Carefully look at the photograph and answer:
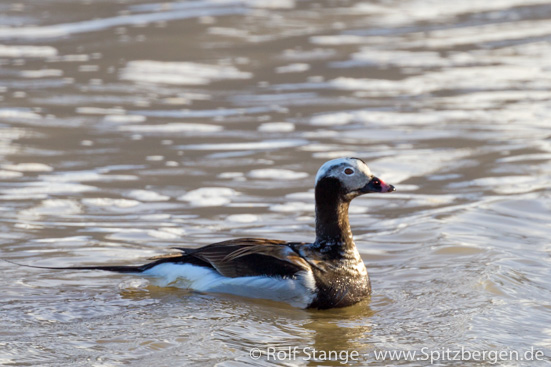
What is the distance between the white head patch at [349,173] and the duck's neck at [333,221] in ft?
0.35

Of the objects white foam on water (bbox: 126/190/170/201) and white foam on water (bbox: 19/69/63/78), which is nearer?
white foam on water (bbox: 126/190/170/201)

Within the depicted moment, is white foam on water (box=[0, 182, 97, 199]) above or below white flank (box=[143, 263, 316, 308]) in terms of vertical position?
above

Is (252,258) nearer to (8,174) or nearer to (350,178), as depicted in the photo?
(350,178)

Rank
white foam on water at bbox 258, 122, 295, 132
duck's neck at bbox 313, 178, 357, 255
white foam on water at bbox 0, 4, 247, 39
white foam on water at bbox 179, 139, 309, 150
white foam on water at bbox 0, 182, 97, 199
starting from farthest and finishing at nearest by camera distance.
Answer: white foam on water at bbox 0, 4, 247, 39 → white foam on water at bbox 258, 122, 295, 132 → white foam on water at bbox 179, 139, 309, 150 → white foam on water at bbox 0, 182, 97, 199 → duck's neck at bbox 313, 178, 357, 255

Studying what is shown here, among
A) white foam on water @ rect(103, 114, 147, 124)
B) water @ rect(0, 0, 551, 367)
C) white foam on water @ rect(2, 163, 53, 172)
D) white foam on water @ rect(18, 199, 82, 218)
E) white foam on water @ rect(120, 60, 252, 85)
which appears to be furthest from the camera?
white foam on water @ rect(120, 60, 252, 85)

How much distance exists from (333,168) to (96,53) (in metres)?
9.19

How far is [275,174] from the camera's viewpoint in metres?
11.3

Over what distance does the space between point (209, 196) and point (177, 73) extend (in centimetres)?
530

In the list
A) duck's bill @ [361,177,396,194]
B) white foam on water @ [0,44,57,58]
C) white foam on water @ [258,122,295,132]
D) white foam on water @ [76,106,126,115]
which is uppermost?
white foam on water @ [0,44,57,58]

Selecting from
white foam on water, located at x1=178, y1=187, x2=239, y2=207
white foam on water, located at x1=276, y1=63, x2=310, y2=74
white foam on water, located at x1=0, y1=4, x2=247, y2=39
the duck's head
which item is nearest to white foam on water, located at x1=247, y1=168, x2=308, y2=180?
white foam on water, located at x1=178, y1=187, x2=239, y2=207

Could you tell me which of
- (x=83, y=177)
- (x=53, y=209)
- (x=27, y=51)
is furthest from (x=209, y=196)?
(x=27, y=51)

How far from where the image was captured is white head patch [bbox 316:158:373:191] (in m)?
7.74

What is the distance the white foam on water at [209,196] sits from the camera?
10406mm

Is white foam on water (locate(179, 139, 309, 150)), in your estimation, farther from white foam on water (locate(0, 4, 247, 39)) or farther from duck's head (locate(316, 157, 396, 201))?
white foam on water (locate(0, 4, 247, 39))
